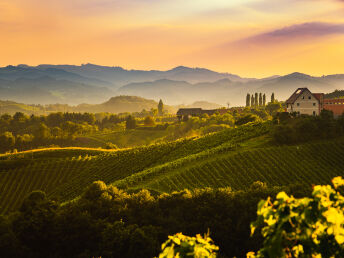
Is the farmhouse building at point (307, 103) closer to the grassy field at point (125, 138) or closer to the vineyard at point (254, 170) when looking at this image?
the vineyard at point (254, 170)

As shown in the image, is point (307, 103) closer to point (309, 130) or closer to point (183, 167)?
point (309, 130)

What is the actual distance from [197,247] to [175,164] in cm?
4444

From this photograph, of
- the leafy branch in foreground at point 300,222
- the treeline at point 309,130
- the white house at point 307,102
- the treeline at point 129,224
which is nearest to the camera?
the leafy branch in foreground at point 300,222

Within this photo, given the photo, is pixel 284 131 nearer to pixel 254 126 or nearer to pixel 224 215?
pixel 254 126

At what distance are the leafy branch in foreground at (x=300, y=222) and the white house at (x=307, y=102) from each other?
78.8 meters

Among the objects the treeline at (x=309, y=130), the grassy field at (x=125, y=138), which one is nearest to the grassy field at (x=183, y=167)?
the treeline at (x=309, y=130)

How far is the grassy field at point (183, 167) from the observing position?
146ft

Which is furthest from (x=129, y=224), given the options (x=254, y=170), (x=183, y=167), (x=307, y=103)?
(x=307, y=103)

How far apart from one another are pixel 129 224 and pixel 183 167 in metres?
23.4

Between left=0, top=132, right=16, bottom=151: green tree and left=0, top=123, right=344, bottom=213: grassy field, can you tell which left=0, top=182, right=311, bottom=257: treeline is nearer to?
left=0, top=123, right=344, bottom=213: grassy field

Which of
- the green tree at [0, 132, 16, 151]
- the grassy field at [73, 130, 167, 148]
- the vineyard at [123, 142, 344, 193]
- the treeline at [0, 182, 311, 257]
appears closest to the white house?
the vineyard at [123, 142, 344, 193]

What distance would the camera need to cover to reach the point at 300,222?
593cm

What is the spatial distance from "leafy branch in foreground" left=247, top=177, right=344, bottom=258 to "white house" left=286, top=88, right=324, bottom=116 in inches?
3101

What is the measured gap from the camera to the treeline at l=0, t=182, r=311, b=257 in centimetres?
2252
